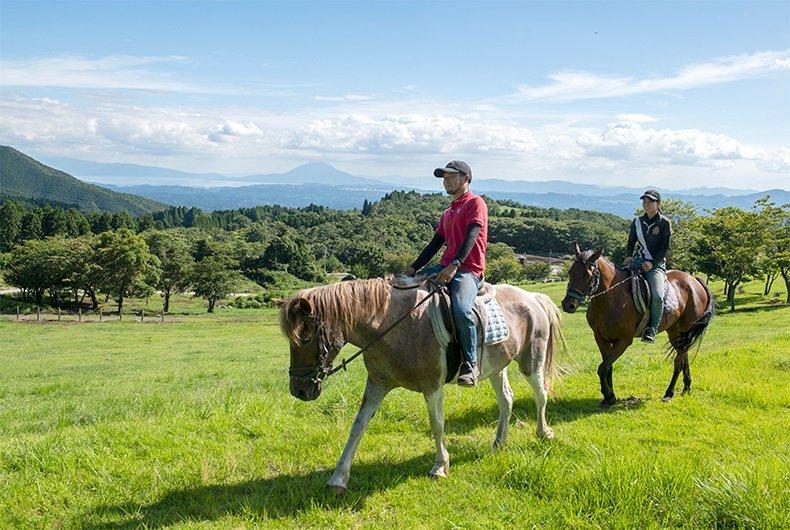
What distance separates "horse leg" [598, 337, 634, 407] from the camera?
27.6 feet

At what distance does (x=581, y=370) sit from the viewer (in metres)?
11.0

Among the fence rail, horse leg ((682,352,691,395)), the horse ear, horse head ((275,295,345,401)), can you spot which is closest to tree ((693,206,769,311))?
horse leg ((682,352,691,395))

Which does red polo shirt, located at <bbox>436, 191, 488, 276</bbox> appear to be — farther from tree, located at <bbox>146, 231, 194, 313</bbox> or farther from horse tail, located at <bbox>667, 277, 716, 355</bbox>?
tree, located at <bbox>146, 231, 194, 313</bbox>

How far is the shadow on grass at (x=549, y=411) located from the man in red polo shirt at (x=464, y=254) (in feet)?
6.16

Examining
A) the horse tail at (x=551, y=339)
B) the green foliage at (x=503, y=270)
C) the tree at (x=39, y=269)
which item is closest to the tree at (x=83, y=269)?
the tree at (x=39, y=269)

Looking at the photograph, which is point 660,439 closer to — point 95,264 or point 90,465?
point 90,465

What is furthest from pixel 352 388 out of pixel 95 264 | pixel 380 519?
pixel 95 264

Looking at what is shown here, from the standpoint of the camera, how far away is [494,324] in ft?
20.0

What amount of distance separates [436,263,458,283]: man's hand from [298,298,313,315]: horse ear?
138 cm

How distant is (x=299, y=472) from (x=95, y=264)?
64620 millimetres

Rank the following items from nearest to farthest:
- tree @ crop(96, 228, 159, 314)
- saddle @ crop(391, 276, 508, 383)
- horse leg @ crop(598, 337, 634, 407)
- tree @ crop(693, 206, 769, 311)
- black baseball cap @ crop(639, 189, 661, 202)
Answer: saddle @ crop(391, 276, 508, 383) < horse leg @ crop(598, 337, 634, 407) < black baseball cap @ crop(639, 189, 661, 202) < tree @ crop(693, 206, 769, 311) < tree @ crop(96, 228, 159, 314)

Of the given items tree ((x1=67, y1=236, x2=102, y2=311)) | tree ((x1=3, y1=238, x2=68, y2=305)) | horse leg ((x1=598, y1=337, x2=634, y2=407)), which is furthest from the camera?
tree ((x1=3, y1=238, x2=68, y2=305))

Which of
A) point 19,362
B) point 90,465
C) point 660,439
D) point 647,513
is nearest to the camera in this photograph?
point 647,513

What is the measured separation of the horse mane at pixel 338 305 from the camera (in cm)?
508
